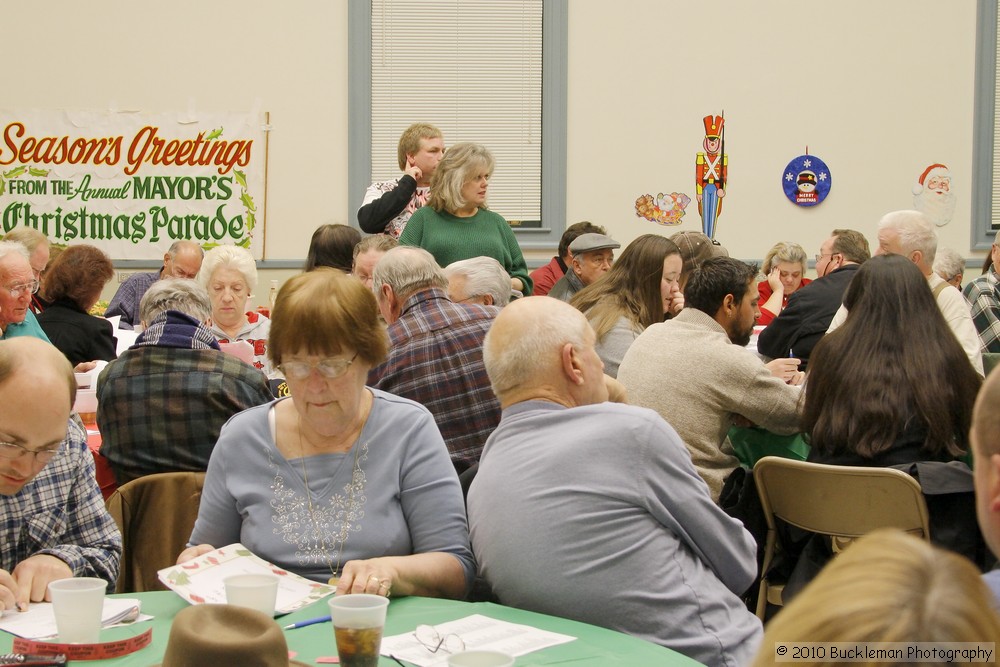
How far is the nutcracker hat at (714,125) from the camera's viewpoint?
343 inches

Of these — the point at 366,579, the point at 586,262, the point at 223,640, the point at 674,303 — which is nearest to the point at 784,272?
the point at 586,262

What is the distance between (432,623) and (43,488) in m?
0.89

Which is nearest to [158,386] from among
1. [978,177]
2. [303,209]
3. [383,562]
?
[383,562]

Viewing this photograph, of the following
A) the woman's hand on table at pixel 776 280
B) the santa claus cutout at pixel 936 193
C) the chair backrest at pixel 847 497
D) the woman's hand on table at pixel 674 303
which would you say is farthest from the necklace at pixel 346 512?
the santa claus cutout at pixel 936 193

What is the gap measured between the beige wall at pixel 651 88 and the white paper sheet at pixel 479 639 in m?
6.73

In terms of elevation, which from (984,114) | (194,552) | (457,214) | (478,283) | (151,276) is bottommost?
(194,552)

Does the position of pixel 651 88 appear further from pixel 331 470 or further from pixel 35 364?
pixel 35 364

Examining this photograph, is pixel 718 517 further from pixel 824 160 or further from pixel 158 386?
pixel 824 160

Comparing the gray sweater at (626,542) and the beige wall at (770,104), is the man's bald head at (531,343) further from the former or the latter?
the beige wall at (770,104)

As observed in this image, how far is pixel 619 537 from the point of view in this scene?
7.04ft

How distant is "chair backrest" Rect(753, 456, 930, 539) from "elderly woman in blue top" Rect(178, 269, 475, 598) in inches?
50.1

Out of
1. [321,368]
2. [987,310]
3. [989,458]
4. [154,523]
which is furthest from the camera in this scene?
[987,310]

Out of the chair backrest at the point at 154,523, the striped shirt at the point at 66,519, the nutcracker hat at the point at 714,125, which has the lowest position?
the chair backrest at the point at 154,523

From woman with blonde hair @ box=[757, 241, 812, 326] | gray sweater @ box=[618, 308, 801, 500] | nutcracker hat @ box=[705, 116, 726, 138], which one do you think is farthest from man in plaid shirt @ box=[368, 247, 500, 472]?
nutcracker hat @ box=[705, 116, 726, 138]
